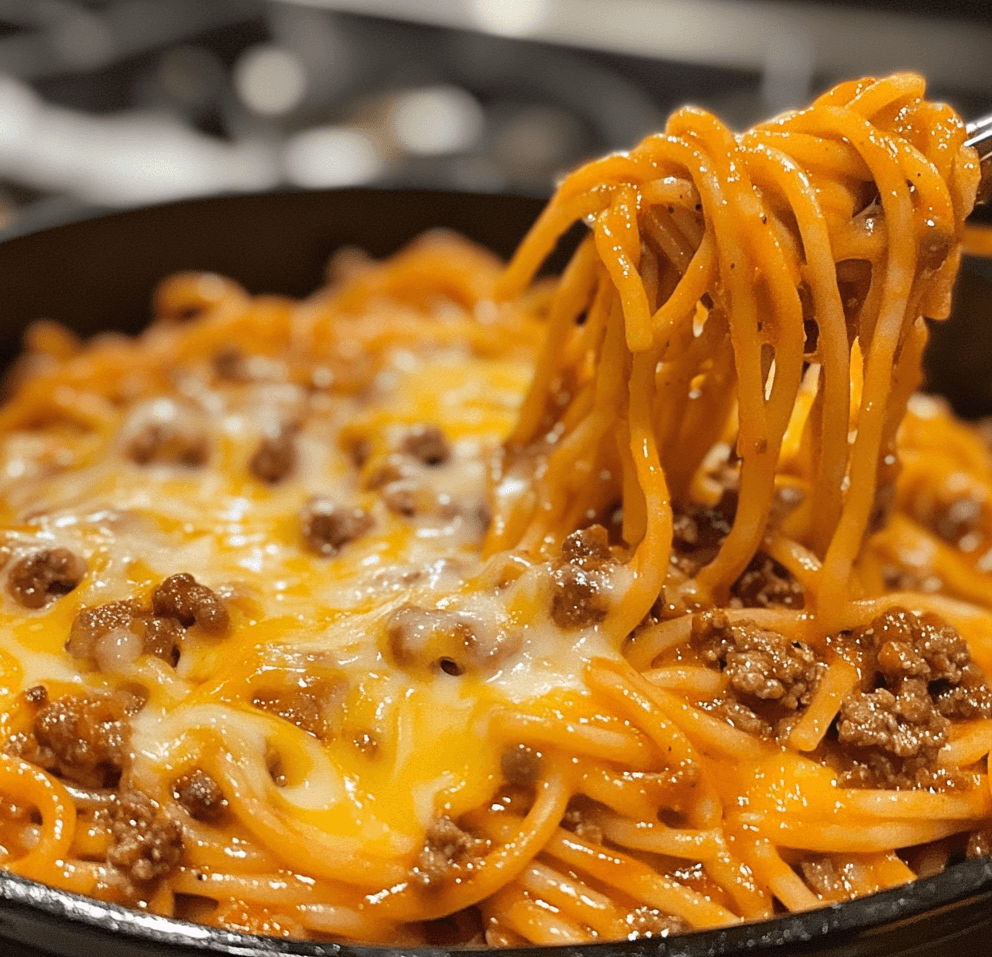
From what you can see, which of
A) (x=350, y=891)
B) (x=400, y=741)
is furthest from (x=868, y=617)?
(x=350, y=891)

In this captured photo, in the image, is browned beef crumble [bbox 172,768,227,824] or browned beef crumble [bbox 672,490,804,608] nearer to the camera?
browned beef crumble [bbox 172,768,227,824]

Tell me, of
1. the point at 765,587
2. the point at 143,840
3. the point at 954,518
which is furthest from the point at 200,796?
the point at 954,518

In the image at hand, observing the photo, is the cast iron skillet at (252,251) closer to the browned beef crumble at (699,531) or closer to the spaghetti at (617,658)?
the spaghetti at (617,658)

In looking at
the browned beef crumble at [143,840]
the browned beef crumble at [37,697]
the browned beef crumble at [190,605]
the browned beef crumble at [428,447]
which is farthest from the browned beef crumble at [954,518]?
the browned beef crumble at [37,697]

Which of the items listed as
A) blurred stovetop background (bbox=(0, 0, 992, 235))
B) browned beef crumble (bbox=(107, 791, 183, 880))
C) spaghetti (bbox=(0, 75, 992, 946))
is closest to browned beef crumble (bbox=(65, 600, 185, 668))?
spaghetti (bbox=(0, 75, 992, 946))

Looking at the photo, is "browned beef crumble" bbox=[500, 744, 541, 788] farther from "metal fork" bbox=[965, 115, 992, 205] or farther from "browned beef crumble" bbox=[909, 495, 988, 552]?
"browned beef crumble" bbox=[909, 495, 988, 552]

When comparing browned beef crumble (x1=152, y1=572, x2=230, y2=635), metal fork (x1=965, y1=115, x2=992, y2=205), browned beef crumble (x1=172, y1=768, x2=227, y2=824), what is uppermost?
metal fork (x1=965, y1=115, x2=992, y2=205)
